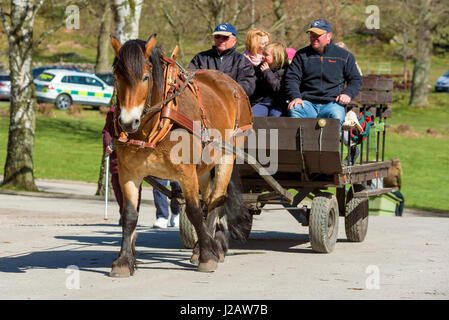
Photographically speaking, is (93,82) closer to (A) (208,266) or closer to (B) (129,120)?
(A) (208,266)

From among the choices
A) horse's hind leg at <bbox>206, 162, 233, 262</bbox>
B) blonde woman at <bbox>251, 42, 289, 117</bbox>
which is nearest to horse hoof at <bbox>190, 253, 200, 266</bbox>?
horse's hind leg at <bbox>206, 162, 233, 262</bbox>

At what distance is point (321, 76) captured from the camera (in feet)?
34.4

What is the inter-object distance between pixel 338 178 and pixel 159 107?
9.56 ft

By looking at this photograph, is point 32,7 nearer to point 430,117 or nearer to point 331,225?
point 331,225

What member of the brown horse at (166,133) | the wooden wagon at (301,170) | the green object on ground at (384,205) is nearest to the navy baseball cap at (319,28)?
the wooden wagon at (301,170)

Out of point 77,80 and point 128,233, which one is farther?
point 77,80

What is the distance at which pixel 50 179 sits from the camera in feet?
78.7

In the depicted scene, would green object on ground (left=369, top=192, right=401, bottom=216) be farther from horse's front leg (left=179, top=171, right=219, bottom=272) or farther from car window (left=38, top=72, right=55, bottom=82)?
Answer: car window (left=38, top=72, right=55, bottom=82)

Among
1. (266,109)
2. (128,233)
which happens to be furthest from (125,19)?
(128,233)

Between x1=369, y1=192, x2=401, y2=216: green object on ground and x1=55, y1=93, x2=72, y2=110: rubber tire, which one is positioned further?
x1=55, y1=93, x2=72, y2=110: rubber tire

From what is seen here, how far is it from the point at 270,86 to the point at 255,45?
646 millimetres

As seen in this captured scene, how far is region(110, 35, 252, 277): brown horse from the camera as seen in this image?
771cm

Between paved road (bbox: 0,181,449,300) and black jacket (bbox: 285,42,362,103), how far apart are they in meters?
1.98

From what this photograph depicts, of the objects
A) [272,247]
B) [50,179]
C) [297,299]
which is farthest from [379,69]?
[297,299]
